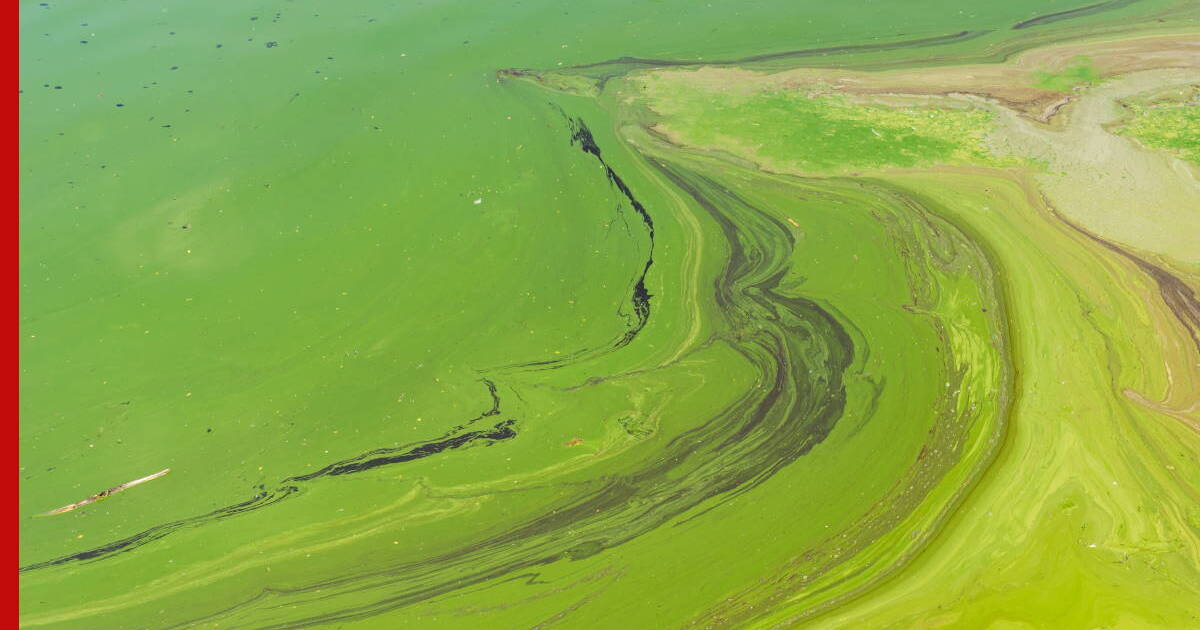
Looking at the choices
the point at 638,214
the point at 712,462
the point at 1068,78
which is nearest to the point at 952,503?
the point at 712,462

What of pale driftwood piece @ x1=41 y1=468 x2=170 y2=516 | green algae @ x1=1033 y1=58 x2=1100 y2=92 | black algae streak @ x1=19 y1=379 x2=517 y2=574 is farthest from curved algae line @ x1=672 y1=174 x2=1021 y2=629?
pale driftwood piece @ x1=41 y1=468 x2=170 y2=516

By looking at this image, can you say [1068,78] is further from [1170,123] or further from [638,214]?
[638,214]

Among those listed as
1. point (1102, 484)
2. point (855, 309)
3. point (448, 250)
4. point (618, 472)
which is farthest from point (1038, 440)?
point (448, 250)

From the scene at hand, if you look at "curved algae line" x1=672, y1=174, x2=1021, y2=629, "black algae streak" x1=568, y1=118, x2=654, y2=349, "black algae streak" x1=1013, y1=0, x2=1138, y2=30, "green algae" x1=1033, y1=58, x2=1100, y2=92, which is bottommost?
"curved algae line" x1=672, y1=174, x2=1021, y2=629

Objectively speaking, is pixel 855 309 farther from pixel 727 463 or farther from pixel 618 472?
pixel 618 472

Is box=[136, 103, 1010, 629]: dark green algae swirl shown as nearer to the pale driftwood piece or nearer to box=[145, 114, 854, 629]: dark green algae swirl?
box=[145, 114, 854, 629]: dark green algae swirl

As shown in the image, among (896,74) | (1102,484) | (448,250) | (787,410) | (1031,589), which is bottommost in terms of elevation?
(1031,589)
